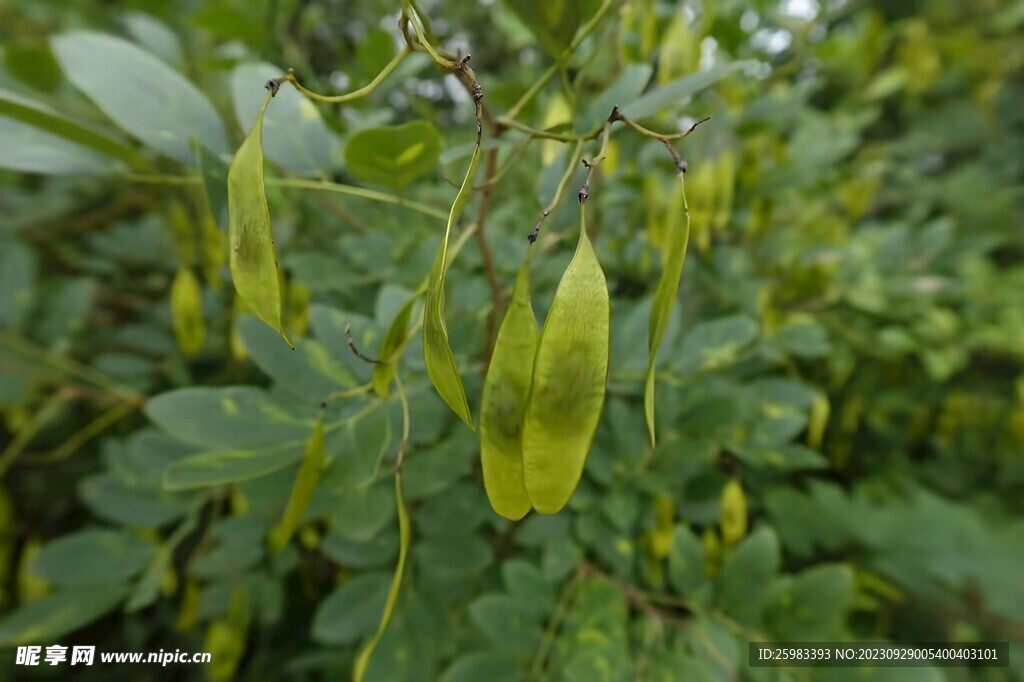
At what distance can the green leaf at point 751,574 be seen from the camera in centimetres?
44

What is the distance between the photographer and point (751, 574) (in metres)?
0.45

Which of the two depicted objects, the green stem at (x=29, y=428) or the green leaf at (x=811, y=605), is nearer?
the green leaf at (x=811, y=605)

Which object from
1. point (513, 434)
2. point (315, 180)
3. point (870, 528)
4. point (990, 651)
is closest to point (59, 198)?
point (315, 180)

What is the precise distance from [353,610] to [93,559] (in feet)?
0.75

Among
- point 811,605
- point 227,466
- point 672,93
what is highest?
point 672,93

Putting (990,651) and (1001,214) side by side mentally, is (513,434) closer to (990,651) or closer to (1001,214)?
(990,651)

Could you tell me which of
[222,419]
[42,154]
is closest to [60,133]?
[42,154]

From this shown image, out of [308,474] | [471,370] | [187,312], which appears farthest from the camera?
[187,312]

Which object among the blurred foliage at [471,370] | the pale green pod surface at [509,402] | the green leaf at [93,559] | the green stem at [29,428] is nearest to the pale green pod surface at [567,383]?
the pale green pod surface at [509,402]

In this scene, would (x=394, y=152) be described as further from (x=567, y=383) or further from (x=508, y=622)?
(x=508, y=622)

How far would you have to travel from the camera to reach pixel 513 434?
23cm

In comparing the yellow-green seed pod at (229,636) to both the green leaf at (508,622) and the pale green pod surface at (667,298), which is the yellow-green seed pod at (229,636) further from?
the pale green pod surface at (667,298)

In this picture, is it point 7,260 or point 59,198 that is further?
point 59,198

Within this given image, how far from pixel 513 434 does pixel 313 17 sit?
90cm
